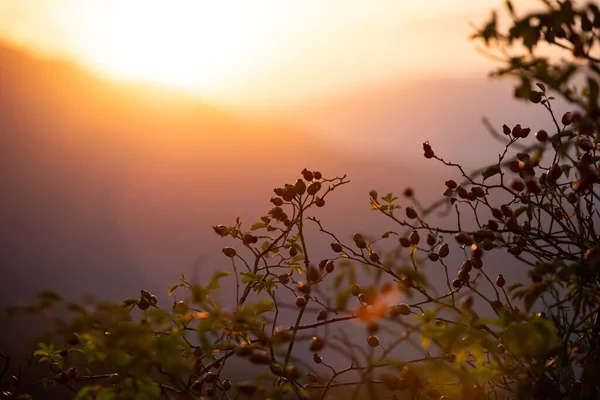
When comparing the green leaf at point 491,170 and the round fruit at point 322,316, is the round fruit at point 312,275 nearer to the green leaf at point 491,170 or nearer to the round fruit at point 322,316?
the round fruit at point 322,316

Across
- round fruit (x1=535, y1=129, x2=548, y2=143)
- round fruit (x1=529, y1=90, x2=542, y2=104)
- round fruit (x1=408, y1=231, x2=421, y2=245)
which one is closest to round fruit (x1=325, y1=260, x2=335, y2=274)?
round fruit (x1=408, y1=231, x2=421, y2=245)

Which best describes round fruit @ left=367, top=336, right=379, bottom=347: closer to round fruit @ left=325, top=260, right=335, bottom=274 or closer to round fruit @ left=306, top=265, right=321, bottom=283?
round fruit @ left=325, top=260, right=335, bottom=274

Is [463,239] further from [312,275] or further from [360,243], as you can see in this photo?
[360,243]

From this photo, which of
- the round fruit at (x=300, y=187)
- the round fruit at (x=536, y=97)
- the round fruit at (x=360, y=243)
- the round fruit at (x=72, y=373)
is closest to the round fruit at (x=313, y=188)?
the round fruit at (x=300, y=187)

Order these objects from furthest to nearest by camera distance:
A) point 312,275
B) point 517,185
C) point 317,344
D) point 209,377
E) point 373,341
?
point 373,341
point 209,377
point 517,185
point 312,275
point 317,344

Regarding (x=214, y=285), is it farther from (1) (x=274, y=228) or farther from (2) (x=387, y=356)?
(1) (x=274, y=228)

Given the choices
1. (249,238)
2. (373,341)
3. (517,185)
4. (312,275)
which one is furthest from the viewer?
(249,238)

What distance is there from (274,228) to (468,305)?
1.30m

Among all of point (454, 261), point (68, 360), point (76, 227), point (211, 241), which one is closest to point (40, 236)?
point (76, 227)

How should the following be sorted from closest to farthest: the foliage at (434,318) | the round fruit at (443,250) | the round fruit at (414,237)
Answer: the foliage at (434,318), the round fruit at (414,237), the round fruit at (443,250)

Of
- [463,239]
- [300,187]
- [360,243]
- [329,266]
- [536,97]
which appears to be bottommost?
[329,266]

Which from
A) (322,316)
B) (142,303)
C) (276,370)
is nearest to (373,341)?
(322,316)

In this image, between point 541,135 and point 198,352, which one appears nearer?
point 198,352

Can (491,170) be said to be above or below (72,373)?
above
